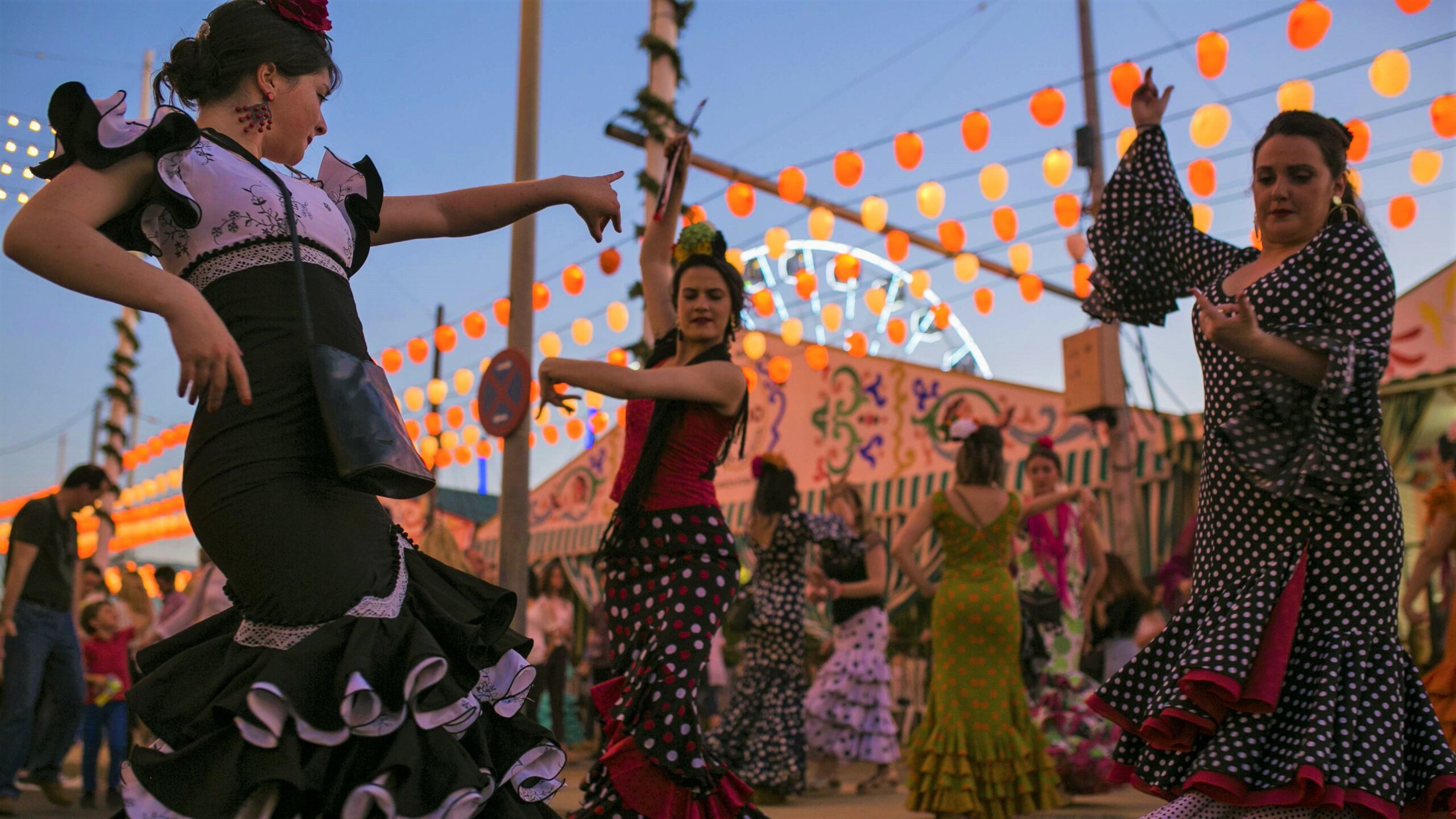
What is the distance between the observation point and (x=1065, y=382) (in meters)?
11.5

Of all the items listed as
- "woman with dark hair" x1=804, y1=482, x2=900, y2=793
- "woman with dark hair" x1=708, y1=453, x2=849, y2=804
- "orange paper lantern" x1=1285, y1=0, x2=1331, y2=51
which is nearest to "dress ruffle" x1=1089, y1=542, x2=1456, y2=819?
"woman with dark hair" x1=708, y1=453, x2=849, y2=804

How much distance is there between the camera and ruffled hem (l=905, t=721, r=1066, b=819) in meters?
5.82

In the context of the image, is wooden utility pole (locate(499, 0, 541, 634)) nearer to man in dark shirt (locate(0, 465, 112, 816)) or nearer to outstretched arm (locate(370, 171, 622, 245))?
man in dark shirt (locate(0, 465, 112, 816))

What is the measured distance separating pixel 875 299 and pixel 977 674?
29.6ft

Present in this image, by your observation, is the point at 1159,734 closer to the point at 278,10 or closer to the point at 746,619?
the point at 278,10

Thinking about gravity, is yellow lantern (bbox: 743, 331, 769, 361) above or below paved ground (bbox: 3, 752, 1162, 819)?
above

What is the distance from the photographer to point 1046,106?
11.3m

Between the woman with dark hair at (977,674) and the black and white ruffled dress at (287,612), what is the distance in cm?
404

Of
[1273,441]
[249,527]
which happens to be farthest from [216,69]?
[1273,441]

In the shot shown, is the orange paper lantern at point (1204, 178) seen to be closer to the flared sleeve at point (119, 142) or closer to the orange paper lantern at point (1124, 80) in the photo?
the orange paper lantern at point (1124, 80)

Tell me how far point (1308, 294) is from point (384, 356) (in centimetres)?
1884

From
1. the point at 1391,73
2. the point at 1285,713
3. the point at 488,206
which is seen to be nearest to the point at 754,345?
the point at 1391,73

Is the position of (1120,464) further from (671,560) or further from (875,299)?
(671,560)

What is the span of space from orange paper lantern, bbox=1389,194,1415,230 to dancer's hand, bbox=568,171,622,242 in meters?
10.6
